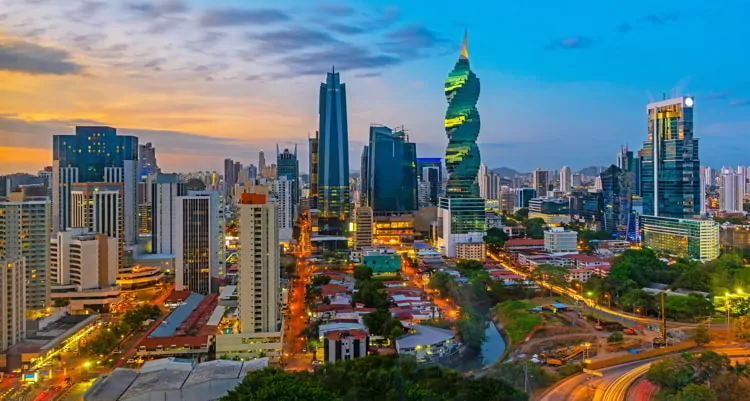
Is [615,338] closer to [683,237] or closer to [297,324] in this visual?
[297,324]

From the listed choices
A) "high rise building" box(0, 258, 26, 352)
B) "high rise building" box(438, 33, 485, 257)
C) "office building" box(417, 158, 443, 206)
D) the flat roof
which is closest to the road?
the flat roof

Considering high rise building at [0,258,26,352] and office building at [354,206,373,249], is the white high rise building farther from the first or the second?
high rise building at [0,258,26,352]

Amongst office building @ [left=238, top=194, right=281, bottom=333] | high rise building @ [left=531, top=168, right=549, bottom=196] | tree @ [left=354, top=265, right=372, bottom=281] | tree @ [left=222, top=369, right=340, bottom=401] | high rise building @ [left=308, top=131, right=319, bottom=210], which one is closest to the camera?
tree @ [left=222, top=369, right=340, bottom=401]

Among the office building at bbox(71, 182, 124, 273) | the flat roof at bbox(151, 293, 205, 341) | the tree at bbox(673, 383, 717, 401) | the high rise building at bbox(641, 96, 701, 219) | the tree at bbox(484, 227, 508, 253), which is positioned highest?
the high rise building at bbox(641, 96, 701, 219)

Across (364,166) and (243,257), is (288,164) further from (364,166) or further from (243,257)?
(243,257)

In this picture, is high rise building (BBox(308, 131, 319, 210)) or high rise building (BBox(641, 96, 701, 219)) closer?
high rise building (BBox(641, 96, 701, 219))

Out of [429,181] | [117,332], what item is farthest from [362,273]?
[429,181]

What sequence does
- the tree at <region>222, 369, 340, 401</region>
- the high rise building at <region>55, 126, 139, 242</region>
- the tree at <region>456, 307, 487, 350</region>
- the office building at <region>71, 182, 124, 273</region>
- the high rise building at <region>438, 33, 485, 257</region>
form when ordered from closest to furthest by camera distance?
the tree at <region>222, 369, 340, 401</region>, the tree at <region>456, 307, 487, 350</region>, the office building at <region>71, 182, 124, 273</region>, the high rise building at <region>55, 126, 139, 242</region>, the high rise building at <region>438, 33, 485, 257</region>
